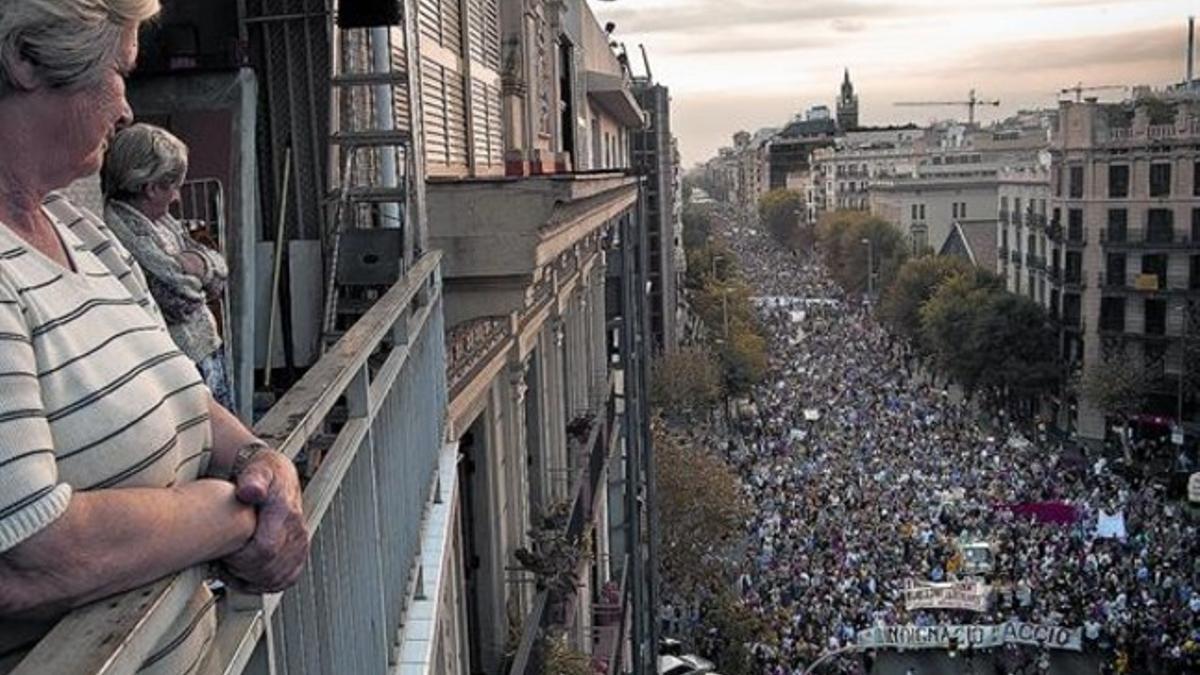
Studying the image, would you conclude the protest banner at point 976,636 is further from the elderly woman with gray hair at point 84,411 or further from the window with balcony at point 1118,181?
the window with balcony at point 1118,181

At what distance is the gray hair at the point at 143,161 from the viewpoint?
4.27m

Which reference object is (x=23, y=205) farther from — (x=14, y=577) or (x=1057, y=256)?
(x=1057, y=256)

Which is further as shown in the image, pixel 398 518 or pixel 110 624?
pixel 398 518

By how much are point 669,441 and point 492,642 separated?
22.9m

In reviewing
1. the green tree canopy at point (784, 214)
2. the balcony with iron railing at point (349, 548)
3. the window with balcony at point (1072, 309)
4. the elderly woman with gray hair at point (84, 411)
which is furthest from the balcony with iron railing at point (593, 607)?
the green tree canopy at point (784, 214)

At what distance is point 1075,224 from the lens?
2197 inches

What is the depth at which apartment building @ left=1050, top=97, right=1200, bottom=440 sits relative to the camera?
168ft

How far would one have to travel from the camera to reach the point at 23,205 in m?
2.02

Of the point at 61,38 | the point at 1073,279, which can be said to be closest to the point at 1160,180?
the point at 1073,279

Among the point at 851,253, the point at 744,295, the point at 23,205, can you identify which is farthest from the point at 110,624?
the point at 851,253

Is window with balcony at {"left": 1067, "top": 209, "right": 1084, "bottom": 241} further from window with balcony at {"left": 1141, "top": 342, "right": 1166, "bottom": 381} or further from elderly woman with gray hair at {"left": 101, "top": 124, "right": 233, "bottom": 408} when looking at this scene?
elderly woman with gray hair at {"left": 101, "top": 124, "right": 233, "bottom": 408}

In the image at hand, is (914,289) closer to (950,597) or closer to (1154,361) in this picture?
(1154,361)

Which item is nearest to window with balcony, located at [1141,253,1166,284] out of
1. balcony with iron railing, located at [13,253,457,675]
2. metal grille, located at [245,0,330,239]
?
metal grille, located at [245,0,330,239]

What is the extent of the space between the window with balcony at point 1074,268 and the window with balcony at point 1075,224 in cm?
63
